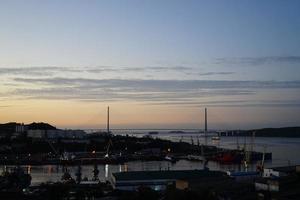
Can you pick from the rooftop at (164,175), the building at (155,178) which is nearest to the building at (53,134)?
the rooftop at (164,175)

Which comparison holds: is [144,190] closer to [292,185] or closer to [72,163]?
[292,185]

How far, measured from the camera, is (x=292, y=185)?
516 centimetres

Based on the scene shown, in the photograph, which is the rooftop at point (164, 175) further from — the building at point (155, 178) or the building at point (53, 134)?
the building at point (53, 134)

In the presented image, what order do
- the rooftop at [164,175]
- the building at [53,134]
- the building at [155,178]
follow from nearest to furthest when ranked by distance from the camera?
the building at [155,178] < the rooftop at [164,175] < the building at [53,134]

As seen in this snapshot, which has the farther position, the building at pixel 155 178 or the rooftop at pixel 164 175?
the rooftop at pixel 164 175

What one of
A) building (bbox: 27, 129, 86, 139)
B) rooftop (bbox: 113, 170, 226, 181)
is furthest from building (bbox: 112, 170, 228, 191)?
building (bbox: 27, 129, 86, 139)

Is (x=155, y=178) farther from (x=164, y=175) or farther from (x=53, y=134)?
(x=53, y=134)

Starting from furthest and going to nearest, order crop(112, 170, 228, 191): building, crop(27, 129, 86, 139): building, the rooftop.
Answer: crop(27, 129, 86, 139): building → the rooftop → crop(112, 170, 228, 191): building

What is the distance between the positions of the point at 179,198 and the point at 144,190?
864mm

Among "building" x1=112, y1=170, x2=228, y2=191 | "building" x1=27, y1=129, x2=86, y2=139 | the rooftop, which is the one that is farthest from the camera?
"building" x1=27, y1=129, x2=86, y2=139

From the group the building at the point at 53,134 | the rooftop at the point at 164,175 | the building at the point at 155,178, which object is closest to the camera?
the building at the point at 155,178

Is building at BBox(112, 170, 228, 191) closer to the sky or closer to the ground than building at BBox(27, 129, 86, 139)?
closer to the ground

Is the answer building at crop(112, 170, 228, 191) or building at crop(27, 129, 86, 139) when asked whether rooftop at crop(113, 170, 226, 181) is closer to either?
building at crop(112, 170, 228, 191)

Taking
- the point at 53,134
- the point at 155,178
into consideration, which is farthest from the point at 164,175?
the point at 53,134
